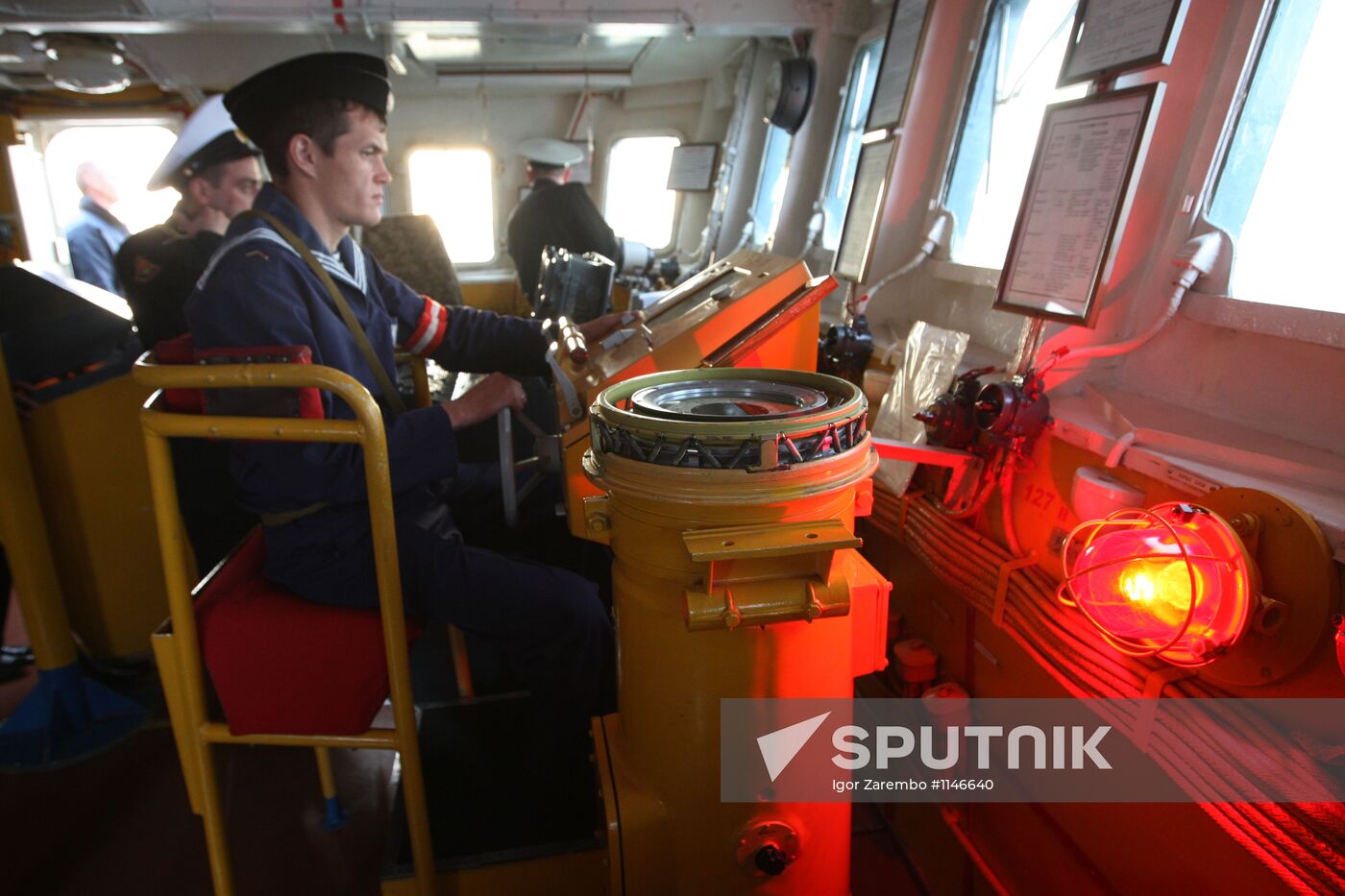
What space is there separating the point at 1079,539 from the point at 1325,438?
40 centimetres

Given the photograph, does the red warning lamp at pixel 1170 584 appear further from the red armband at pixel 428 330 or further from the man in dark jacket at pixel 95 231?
the man in dark jacket at pixel 95 231

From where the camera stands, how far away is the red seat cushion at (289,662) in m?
1.37

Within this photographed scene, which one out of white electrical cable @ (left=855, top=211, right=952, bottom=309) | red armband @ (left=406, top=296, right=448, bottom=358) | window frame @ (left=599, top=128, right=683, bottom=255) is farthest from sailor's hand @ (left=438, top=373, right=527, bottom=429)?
window frame @ (left=599, top=128, right=683, bottom=255)

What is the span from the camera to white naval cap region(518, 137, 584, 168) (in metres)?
4.60

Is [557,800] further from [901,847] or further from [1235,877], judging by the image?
[1235,877]

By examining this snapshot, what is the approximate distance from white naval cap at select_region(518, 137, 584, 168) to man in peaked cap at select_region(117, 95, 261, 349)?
210cm

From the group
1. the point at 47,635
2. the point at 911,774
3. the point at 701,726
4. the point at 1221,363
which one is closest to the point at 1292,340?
the point at 1221,363

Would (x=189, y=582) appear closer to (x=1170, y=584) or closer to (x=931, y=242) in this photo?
(x=1170, y=584)

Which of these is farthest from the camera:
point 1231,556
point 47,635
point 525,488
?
point 47,635

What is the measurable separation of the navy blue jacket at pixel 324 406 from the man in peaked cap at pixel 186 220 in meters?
0.77

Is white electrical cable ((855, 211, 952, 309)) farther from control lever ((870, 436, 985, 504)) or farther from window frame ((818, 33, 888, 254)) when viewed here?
control lever ((870, 436, 985, 504))

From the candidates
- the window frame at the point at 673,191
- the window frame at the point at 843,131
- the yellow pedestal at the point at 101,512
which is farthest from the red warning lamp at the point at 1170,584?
the window frame at the point at 673,191

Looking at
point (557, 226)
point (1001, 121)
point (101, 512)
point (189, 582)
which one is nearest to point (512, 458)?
point (189, 582)

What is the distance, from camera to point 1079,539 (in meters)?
1.36
